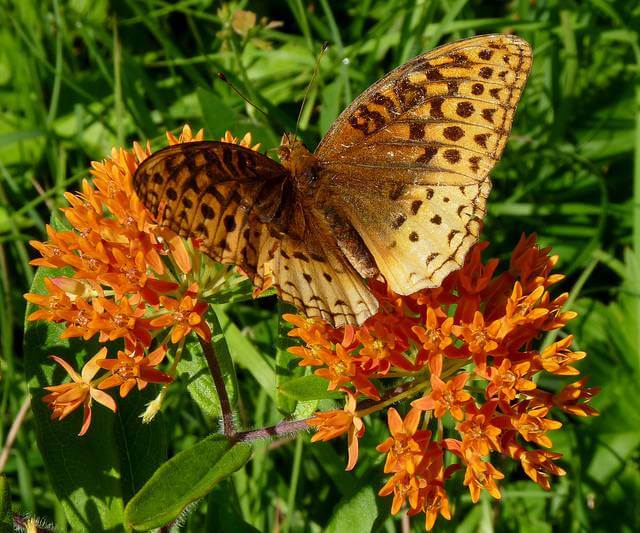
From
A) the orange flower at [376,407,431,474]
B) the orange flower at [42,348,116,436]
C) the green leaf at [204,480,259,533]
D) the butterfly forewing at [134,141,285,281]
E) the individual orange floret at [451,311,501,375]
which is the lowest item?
the green leaf at [204,480,259,533]

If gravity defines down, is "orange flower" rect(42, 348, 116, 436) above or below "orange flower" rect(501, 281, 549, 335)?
above

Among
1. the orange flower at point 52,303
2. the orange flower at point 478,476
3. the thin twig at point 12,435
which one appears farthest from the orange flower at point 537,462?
the thin twig at point 12,435

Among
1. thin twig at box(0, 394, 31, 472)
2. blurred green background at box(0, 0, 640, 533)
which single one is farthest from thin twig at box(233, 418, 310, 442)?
thin twig at box(0, 394, 31, 472)

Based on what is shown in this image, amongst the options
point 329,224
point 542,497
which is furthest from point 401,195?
point 542,497

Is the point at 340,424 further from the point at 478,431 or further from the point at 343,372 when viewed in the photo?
the point at 478,431

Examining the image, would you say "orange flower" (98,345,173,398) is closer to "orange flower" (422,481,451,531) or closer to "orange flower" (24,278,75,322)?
"orange flower" (24,278,75,322)

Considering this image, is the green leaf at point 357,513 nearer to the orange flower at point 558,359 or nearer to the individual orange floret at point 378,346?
the individual orange floret at point 378,346

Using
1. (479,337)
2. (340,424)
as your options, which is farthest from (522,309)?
(340,424)
